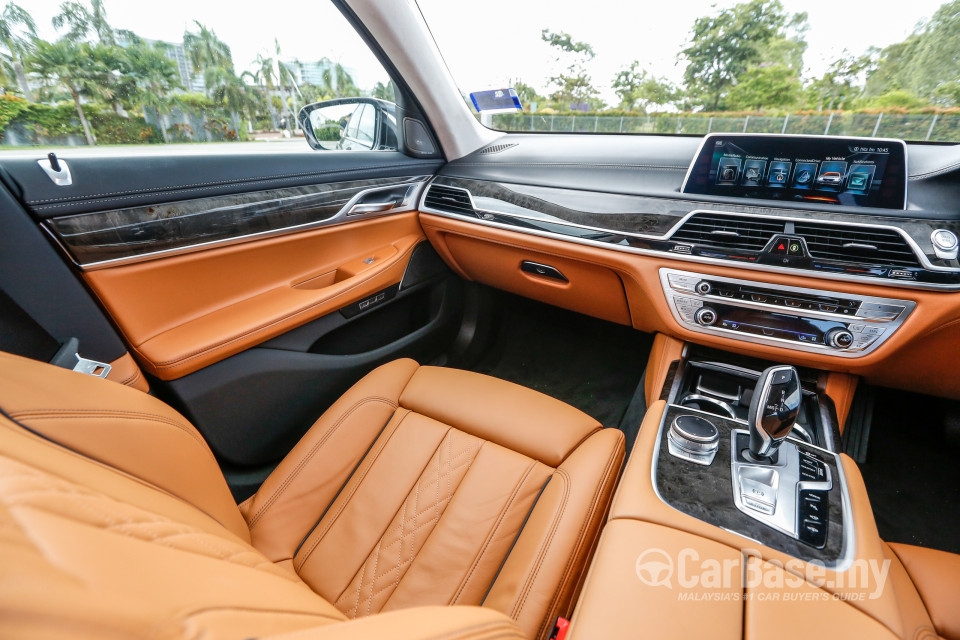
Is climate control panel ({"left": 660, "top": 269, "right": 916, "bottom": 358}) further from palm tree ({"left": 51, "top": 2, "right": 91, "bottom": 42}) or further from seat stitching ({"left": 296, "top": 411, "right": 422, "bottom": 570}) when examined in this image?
palm tree ({"left": 51, "top": 2, "right": 91, "bottom": 42})

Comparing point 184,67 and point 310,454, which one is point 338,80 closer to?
point 184,67

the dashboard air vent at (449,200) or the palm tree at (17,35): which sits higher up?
the palm tree at (17,35)

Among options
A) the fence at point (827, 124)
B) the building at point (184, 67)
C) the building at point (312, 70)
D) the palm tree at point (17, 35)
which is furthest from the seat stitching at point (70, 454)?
the fence at point (827, 124)

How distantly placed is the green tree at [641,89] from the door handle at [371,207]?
3.18 feet

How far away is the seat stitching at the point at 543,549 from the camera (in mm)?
795

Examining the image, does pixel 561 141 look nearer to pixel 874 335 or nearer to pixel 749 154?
pixel 749 154

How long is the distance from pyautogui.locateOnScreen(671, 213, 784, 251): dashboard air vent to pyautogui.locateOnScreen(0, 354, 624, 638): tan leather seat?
62cm

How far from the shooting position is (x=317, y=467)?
1.10 m

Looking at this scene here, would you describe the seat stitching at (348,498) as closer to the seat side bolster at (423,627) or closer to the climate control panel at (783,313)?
the seat side bolster at (423,627)

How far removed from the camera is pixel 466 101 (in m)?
1.97

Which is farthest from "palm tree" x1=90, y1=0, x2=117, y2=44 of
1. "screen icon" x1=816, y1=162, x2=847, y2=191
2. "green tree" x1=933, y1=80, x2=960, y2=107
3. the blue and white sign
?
"green tree" x1=933, y1=80, x2=960, y2=107

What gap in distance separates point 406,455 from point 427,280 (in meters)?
1.06

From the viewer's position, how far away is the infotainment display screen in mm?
1161

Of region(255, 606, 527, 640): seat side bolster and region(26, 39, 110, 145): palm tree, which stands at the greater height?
region(26, 39, 110, 145): palm tree
